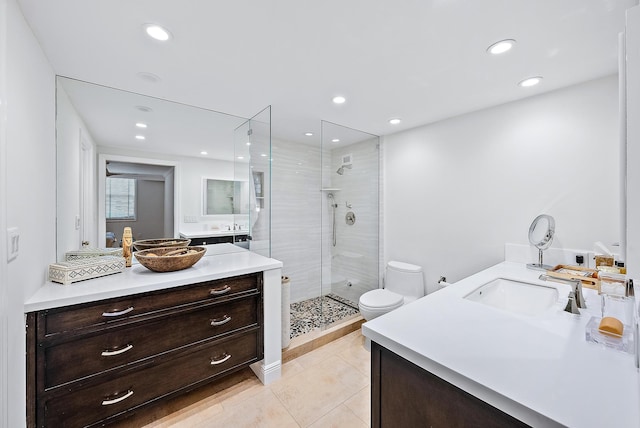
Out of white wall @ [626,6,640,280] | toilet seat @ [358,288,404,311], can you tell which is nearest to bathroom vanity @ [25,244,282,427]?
toilet seat @ [358,288,404,311]

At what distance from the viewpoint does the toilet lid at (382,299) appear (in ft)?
8.39

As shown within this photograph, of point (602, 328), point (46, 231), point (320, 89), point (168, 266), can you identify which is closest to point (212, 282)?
point (168, 266)

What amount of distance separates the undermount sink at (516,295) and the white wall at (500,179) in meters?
0.72

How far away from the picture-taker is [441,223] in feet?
9.07

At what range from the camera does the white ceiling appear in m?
1.20

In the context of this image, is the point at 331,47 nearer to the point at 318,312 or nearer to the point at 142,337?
the point at 142,337

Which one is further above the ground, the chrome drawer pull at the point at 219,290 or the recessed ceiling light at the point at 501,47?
the recessed ceiling light at the point at 501,47

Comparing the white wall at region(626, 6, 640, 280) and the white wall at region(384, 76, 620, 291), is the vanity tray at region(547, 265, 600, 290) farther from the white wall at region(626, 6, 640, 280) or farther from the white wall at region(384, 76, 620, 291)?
the white wall at region(626, 6, 640, 280)

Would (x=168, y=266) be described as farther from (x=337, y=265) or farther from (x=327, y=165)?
(x=327, y=165)

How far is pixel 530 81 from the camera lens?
187 centimetres

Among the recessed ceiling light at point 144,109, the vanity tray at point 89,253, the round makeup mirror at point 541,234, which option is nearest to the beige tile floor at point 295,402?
the vanity tray at point 89,253

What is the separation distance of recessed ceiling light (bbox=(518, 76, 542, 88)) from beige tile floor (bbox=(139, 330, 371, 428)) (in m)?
2.51

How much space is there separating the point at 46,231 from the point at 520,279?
290cm

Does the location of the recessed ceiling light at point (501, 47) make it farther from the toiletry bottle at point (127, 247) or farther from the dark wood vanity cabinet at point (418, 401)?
the toiletry bottle at point (127, 247)
